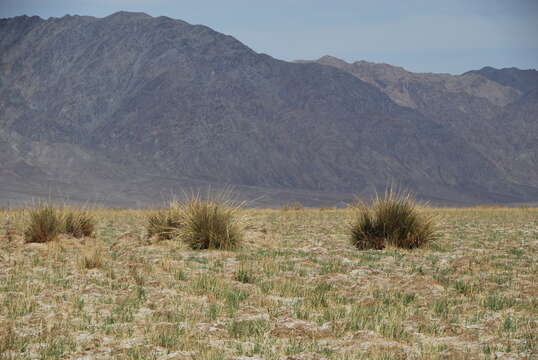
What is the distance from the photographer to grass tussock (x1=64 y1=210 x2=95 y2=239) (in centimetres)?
1608

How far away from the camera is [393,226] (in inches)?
564

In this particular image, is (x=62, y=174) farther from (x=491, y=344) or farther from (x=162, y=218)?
(x=491, y=344)

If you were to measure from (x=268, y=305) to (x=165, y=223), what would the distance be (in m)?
8.58

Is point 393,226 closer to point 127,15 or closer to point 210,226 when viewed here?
point 210,226

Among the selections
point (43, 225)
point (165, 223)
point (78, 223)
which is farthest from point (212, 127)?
point (43, 225)

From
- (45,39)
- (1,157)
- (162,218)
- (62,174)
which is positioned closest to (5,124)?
(1,157)

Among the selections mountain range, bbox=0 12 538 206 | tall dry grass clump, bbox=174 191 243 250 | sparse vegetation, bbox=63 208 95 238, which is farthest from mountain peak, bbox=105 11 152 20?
tall dry grass clump, bbox=174 191 243 250

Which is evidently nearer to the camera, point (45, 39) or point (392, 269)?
point (392, 269)

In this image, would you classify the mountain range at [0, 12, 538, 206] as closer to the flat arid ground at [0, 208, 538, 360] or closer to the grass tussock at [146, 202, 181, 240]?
the grass tussock at [146, 202, 181, 240]

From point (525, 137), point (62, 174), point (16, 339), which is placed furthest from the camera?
point (525, 137)

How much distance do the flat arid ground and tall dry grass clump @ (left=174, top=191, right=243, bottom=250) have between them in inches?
42.8

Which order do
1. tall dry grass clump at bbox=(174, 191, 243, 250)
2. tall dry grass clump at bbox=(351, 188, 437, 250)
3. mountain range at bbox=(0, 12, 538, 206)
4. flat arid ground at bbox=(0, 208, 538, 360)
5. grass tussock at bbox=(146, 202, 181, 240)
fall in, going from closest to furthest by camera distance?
flat arid ground at bbox=(0, 208, 538, 360), tall dry grass clump at bbox=(174, 191, 243, 250), tall dry grass clump at bbox=(351, 188, 437, 250), grass tussock at bbox=(146, 202, 181, 240), mountain range at bbox=(0, 12, 538, 206)

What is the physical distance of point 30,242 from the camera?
14.6 meters

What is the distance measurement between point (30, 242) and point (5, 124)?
377ft
